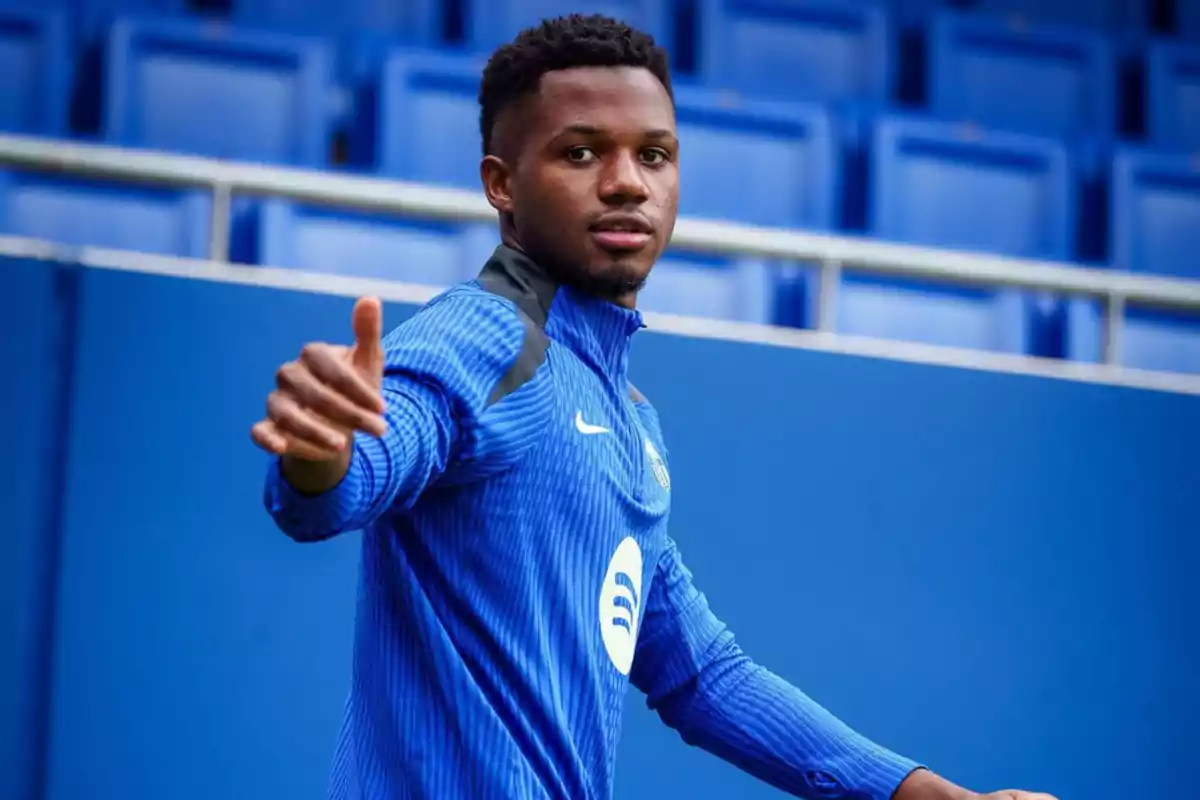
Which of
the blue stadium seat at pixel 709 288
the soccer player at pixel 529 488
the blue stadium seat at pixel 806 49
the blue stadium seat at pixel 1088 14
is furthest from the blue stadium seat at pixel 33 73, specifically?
the blue stadium seat at pixel 1088 14

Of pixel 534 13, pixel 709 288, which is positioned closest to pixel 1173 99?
pixel 534 13

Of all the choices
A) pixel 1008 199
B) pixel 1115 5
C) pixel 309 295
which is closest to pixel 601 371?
pixel 309 295

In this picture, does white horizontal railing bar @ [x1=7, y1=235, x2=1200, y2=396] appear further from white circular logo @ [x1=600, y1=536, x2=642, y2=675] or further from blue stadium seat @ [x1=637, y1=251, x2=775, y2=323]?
white circular logo @ [x1=600, y1=536, x2=642, y2=675]

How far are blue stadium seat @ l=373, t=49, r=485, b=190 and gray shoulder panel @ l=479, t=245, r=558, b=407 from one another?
7.01 feet

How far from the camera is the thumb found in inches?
45.9

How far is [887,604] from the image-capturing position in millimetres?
3172

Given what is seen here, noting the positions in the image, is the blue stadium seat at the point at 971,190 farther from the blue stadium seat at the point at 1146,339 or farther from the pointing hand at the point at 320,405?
the pointing hand at the point at 320,405

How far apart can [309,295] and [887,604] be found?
1164 mm

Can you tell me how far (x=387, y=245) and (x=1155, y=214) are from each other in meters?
2.00

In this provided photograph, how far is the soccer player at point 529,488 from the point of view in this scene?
51.4 inches

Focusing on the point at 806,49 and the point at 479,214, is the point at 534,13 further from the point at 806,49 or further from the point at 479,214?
the point at 479,214

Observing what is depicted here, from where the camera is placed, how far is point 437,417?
1.37 m

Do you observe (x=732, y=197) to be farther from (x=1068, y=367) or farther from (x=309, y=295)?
(x=309, y=295)

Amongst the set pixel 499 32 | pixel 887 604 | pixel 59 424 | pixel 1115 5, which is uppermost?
pixel 1115 5
